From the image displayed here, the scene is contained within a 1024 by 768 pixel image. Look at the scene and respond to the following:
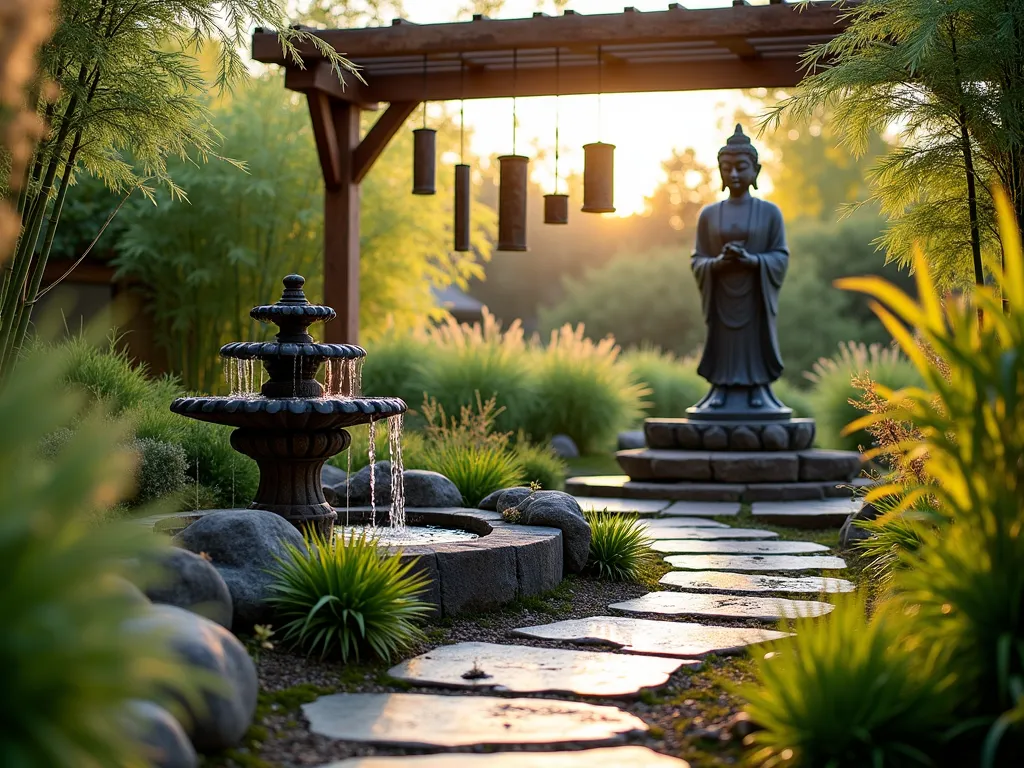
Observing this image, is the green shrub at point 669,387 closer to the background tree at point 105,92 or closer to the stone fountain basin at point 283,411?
the background tree at point 105,92

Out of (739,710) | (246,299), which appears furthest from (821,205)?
(739,710)

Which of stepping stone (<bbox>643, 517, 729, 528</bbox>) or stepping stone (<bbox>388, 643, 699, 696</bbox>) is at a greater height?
stepping stone (<bbox>643, 517, 729, 528</bbox>)

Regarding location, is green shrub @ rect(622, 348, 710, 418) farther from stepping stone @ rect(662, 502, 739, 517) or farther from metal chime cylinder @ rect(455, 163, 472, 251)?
stepping stone @ rect(662, 502, 739, 517)

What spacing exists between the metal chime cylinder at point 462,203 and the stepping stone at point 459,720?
6031 mm

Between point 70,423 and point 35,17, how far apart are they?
16.2ft

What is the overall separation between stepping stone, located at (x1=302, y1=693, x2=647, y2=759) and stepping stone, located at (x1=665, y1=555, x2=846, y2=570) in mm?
2662

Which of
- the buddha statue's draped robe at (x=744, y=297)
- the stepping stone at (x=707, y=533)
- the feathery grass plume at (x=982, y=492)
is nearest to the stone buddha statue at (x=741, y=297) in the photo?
the buddha statue's draped robe at (x=744, y=297)

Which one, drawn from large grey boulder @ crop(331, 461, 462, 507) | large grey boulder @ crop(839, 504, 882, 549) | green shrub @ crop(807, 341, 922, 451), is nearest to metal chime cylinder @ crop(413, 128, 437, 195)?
large grey boulder @ crop(331, 461, 462, 507)

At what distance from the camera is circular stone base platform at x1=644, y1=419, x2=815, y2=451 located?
9.02 metres

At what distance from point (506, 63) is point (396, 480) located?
426 cm

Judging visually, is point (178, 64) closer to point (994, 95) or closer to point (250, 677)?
point (250, 677)

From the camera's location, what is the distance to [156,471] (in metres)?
6.05

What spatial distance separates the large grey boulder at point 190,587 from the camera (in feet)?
10.7

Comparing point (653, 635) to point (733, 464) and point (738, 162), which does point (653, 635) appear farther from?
point (738, 162)
